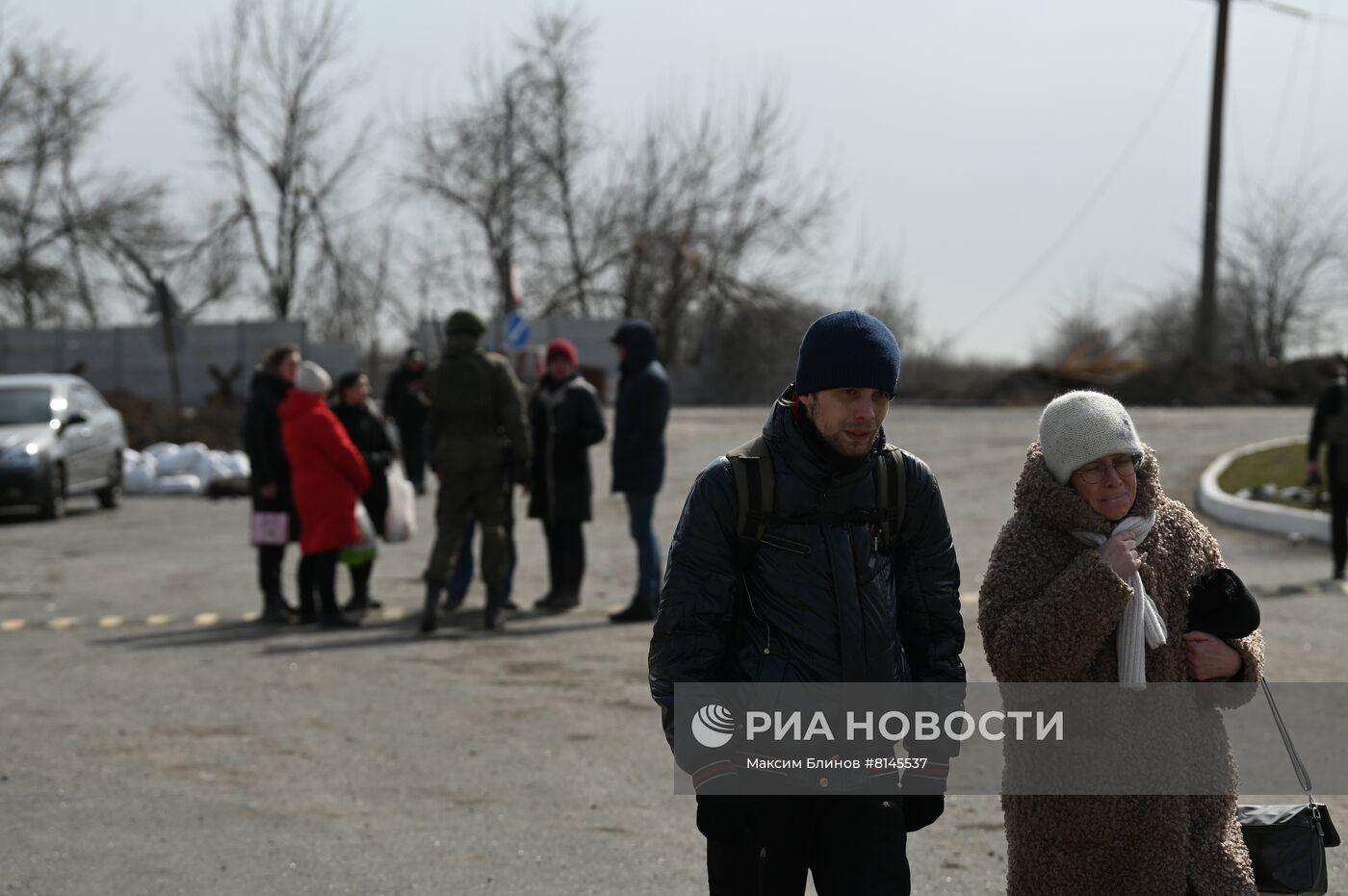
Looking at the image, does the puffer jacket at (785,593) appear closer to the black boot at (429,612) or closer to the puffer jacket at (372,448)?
the black boot at (429,612)

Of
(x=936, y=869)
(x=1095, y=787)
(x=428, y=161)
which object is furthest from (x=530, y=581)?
(x=428, y=161)

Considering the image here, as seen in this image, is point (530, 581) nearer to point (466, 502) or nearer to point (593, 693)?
point (466, 502)

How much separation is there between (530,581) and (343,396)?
252cm

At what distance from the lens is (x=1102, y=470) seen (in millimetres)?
3723

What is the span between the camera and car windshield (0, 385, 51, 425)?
21031 mm

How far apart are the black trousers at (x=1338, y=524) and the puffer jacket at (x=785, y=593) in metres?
10.0

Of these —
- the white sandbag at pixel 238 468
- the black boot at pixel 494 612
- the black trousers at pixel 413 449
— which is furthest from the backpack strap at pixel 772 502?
the white sandbag at pixel 238 468

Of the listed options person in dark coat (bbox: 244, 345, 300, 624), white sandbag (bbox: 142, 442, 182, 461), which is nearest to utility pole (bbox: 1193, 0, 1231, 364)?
white sandbag (bbox: 142, 442, 182, 461)

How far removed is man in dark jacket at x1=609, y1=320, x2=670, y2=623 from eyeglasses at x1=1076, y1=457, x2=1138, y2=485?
761cm

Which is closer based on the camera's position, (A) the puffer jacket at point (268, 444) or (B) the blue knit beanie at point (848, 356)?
(B) the blue knit beanie at point (848, 356)

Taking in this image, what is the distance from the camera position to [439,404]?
10.8 m

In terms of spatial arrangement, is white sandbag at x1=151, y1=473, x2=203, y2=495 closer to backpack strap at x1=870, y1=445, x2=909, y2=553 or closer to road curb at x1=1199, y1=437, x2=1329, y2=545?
road curb at x1=1199, y1=437, x2=1329, y2=545

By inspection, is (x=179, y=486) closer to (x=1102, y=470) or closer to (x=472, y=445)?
(x=472, y=445)

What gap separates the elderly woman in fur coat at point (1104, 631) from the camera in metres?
3.62
